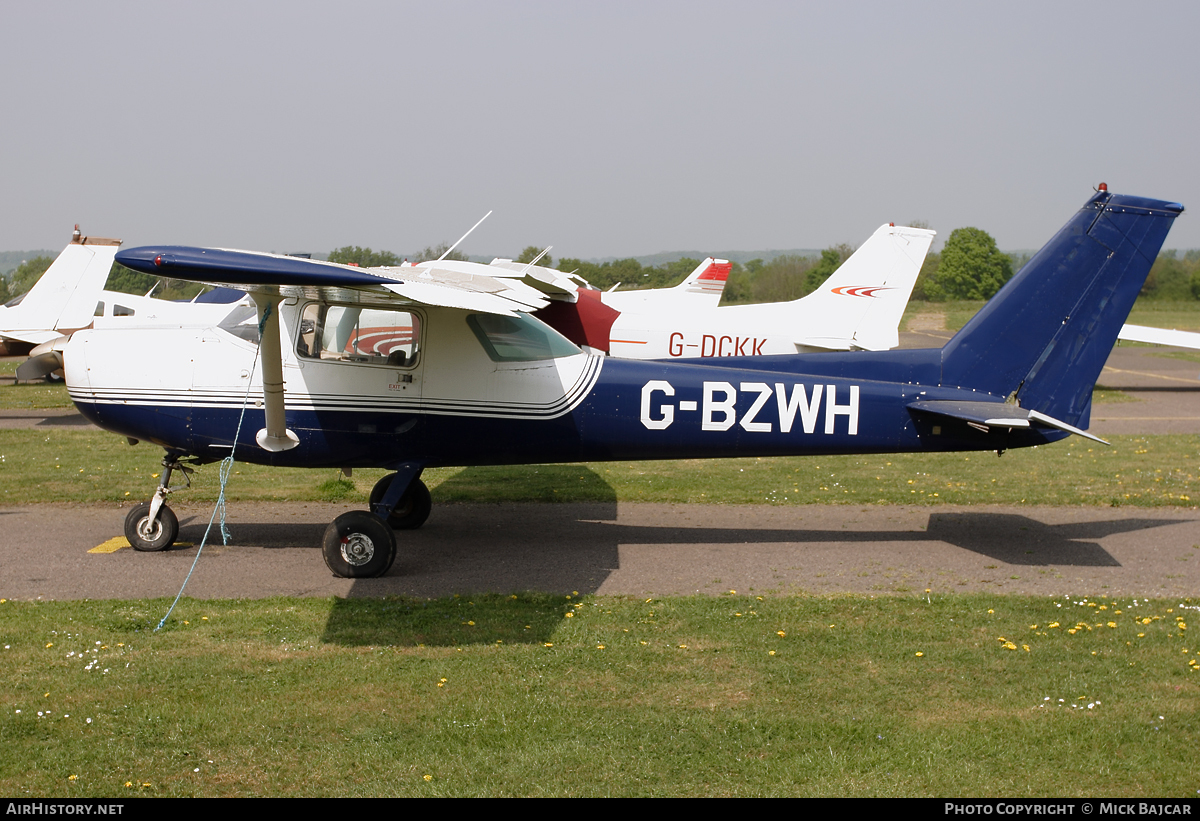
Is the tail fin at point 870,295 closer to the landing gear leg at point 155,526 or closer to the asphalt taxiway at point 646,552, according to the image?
the asphalt taxiway at point 646,552

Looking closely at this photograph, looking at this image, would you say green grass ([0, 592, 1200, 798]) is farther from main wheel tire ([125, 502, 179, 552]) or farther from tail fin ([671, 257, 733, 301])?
tail fin ([671, 257, 733, 301])

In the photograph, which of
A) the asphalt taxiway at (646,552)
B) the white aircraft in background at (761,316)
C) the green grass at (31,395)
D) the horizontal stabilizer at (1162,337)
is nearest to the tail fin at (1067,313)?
the asphalt taxiway at (646,552)

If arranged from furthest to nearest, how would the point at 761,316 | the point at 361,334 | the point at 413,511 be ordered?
the point at 761,316 → the point at 413,511 → the point at 361,334

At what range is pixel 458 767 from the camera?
4551 mm

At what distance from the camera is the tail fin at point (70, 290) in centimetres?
1867

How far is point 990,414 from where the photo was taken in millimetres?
7777

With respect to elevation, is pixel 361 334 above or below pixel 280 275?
below

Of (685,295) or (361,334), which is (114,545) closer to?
(361,334)

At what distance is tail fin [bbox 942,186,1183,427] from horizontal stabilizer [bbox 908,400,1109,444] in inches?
10.9

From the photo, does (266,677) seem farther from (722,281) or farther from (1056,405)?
(722,281)

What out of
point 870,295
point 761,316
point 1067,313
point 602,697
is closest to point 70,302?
point 761,316

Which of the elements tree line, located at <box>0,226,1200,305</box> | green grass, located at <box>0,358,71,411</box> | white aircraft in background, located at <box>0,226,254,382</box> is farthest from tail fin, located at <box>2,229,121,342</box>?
tree line, located at <box>0,226,1200,305</box>

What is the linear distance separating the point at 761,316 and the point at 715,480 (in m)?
4.80

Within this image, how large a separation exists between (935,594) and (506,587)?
10.8ft
